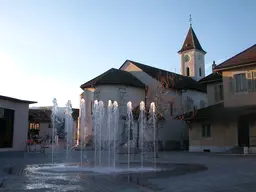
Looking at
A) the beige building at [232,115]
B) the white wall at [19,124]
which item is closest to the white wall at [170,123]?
the beige building at [232,115]

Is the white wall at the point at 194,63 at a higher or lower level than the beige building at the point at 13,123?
higher

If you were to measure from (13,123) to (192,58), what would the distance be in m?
36.0

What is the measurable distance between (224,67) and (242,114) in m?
3.94

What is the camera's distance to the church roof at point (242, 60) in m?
24.9

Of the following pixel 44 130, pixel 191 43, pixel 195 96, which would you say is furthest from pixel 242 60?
pixel 44 130

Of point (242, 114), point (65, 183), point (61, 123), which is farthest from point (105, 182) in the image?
point (61, 123)

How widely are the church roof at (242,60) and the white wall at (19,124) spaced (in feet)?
58.7

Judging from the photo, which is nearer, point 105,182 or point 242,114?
point 105,182

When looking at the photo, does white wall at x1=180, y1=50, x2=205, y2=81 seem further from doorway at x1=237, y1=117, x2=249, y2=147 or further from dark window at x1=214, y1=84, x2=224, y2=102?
doorway at x1=237, y1=117, x2=249, y2=147

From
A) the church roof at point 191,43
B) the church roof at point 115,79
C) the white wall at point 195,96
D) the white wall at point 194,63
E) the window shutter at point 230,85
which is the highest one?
the church roof at point 191,43

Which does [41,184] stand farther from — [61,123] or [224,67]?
[61,123]

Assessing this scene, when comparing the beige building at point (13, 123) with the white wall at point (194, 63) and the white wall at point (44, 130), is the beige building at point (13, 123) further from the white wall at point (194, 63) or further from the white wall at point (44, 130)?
the white wall at point (44, 130)

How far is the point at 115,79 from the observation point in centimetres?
3812

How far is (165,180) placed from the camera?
34.7 ft
